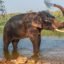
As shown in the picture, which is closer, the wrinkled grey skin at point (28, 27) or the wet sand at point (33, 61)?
the wet sand at point (33, 61)

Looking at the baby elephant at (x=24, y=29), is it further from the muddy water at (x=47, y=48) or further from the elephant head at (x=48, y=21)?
the muddy water at (x=47, y=48)

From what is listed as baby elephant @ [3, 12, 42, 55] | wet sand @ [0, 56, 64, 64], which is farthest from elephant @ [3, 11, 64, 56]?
wet sand @ [0, 56, 64, 64]

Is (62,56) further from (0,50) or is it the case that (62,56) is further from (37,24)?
(0,50)

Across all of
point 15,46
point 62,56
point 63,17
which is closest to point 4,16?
point 15,46

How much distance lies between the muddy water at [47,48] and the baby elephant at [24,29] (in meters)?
0.23

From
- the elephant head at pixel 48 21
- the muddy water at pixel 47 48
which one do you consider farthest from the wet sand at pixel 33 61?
the elephant head at pixel 48 21

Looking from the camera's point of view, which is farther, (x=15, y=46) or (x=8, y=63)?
(x=15, y=46)

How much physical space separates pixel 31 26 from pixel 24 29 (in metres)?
0.26

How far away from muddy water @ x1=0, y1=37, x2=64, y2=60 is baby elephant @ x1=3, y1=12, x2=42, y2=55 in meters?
0.23

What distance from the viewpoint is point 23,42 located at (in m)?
12.7

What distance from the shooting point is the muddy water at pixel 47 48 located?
1002 cm

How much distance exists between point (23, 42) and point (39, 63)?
4196 mm

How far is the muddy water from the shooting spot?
10.0m

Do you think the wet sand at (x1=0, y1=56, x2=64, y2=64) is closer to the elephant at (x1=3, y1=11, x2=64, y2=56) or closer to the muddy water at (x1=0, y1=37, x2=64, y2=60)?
the muddy water at (x1=0, y1=37, x2=64, y2=60)
